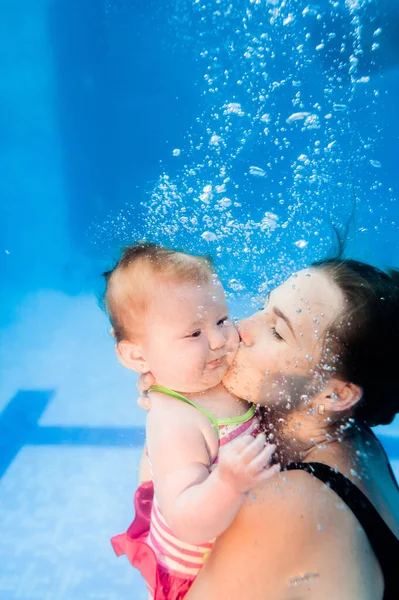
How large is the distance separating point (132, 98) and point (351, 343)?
1.76 m

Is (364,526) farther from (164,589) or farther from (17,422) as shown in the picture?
(17,422)

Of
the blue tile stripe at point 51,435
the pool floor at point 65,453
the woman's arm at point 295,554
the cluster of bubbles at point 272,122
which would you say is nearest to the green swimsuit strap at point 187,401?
the woman's arm at point 295,554

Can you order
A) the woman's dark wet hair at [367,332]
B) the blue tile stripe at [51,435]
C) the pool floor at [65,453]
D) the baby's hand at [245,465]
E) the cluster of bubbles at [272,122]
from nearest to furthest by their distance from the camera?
the baby's hand at [245,465] → the woman's dark wet hair at [367,332] → the cluster of bubbles at [272,122] → the pool floor at [65,453] → the blue tile stripe at [51,435]

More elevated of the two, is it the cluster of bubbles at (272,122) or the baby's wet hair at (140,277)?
the cluster of bubbles at (272,122)

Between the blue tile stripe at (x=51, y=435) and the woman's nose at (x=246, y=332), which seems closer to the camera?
the woman's nose at (x=246, y=332)

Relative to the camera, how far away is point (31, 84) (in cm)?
296

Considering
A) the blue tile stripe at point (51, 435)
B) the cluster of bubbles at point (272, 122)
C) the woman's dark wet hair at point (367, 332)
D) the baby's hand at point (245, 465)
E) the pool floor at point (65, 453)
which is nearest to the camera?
the baby's hand at point (245, 465)

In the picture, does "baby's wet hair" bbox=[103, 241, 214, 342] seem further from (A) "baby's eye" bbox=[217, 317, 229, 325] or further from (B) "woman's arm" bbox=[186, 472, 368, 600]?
(B) "woman's arm" bbox=[186, 472, 368, 600]

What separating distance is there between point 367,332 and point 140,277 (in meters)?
0.54

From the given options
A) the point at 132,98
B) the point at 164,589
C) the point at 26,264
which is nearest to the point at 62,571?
the point at 164,589

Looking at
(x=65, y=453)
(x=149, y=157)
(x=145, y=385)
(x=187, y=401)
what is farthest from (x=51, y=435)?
(x=187, y=401)

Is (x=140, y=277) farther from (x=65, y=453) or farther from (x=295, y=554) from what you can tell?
(x=65, y=453)

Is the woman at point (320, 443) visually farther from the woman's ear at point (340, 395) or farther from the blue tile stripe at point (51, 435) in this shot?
the blue tile stripe at point (51, 435)

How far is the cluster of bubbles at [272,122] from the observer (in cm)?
235
